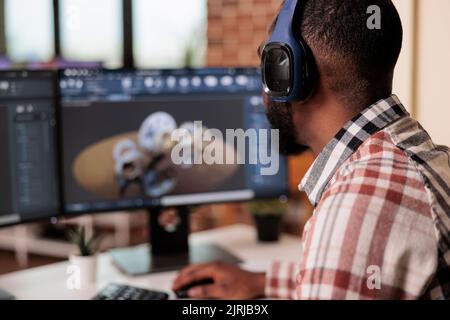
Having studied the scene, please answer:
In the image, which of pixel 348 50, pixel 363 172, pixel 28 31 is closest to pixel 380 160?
pixel 363 172

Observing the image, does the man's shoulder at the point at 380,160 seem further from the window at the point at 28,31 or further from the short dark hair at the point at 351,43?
the window at the point at 28,31

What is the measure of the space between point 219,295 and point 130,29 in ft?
12.4

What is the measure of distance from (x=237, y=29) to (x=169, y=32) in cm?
64

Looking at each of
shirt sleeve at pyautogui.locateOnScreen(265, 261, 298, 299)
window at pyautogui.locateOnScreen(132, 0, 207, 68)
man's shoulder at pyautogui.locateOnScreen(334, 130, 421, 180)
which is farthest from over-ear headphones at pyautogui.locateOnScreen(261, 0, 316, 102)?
window at pyautogui.locateOnScreen(132, 0, 207, 68)

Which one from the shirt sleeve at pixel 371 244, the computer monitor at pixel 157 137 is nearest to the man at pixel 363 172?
the shirt sleeve at pixel 371 244

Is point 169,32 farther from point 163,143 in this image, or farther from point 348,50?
point 348,50

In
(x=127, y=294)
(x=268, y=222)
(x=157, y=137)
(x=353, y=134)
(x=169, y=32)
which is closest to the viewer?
(x=353, y=134)

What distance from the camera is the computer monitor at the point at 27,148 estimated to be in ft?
4.53

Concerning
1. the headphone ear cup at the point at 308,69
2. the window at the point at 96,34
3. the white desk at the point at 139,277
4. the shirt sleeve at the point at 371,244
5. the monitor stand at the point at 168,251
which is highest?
the window at the point at 96,34

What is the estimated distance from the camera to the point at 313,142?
3.20ft

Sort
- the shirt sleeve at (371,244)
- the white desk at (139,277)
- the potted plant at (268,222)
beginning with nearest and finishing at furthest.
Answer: the shirt sleeve at (371,244) < the white desk at (139,277) < the potted plant at (268,222)

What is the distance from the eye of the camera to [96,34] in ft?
15.3

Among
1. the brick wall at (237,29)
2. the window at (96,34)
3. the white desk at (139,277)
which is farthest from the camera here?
the window at (96,34)

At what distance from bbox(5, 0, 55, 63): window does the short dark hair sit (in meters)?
3.83
